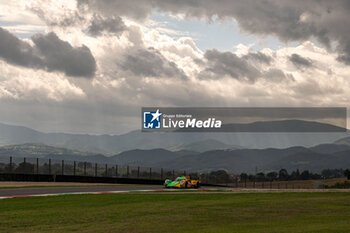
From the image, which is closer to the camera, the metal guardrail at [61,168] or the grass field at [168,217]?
the grass field at [168,217]

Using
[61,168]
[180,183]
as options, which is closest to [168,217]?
[180,183]

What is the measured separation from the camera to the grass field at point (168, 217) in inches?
541

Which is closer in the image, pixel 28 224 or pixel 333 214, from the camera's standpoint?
pixel 28 224

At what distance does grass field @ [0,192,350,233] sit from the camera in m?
13.7

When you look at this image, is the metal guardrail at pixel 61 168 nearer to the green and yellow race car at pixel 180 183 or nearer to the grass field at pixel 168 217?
the green and yellow race car at pixel 180 183

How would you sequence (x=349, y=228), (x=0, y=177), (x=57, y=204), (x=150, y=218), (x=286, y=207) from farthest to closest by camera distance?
(x=0, y=177), (x=57, y=204), (x=286, y=207), (x=150, y=218), (x=349, y=228)

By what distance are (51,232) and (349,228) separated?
803 centimetres

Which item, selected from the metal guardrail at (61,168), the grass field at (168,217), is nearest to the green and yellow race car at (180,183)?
the metal guardrail at (61,168)

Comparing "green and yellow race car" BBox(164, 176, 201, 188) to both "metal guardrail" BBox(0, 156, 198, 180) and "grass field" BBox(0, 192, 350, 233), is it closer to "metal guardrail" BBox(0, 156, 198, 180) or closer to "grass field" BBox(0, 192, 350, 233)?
"metal guardrail" BBox(0, 156, 198, 180)

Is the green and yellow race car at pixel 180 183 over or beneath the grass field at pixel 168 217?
beneath

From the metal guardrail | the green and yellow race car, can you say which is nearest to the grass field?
the green and yellow race car

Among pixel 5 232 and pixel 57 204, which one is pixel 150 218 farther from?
pixel 57 204

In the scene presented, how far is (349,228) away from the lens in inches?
500

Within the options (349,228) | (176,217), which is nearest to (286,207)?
(176,217)
